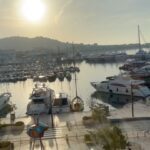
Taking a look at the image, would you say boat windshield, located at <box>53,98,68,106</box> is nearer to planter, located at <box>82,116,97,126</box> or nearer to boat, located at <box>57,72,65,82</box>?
planter, located at <box>82,116,97,126</box>

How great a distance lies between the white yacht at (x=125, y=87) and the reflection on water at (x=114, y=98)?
0.57 m

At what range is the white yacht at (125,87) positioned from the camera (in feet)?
158

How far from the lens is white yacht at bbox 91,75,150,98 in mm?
48031

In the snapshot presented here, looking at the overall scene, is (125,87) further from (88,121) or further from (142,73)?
(88,121)

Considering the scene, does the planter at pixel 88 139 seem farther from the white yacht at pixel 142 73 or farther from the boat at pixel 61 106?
the white yacht at pixel 142 73

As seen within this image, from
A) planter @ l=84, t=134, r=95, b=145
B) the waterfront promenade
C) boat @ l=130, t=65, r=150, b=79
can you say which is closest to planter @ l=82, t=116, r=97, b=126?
the waterfront promenade

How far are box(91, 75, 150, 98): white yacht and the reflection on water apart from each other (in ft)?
1.87

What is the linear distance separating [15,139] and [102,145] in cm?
781

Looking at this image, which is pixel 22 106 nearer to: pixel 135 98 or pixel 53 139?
pixel 135 98

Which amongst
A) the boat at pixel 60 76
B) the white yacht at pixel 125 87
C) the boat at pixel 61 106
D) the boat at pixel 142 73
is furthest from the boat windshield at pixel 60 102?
the boat at pixel 60 76

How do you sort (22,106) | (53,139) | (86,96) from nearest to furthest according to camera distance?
(53,139) < (22,106) < (86,96)

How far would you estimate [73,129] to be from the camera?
27.5 metres

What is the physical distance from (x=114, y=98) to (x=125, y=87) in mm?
2324

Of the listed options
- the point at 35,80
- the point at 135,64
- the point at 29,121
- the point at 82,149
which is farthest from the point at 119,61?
the point at 82,149
